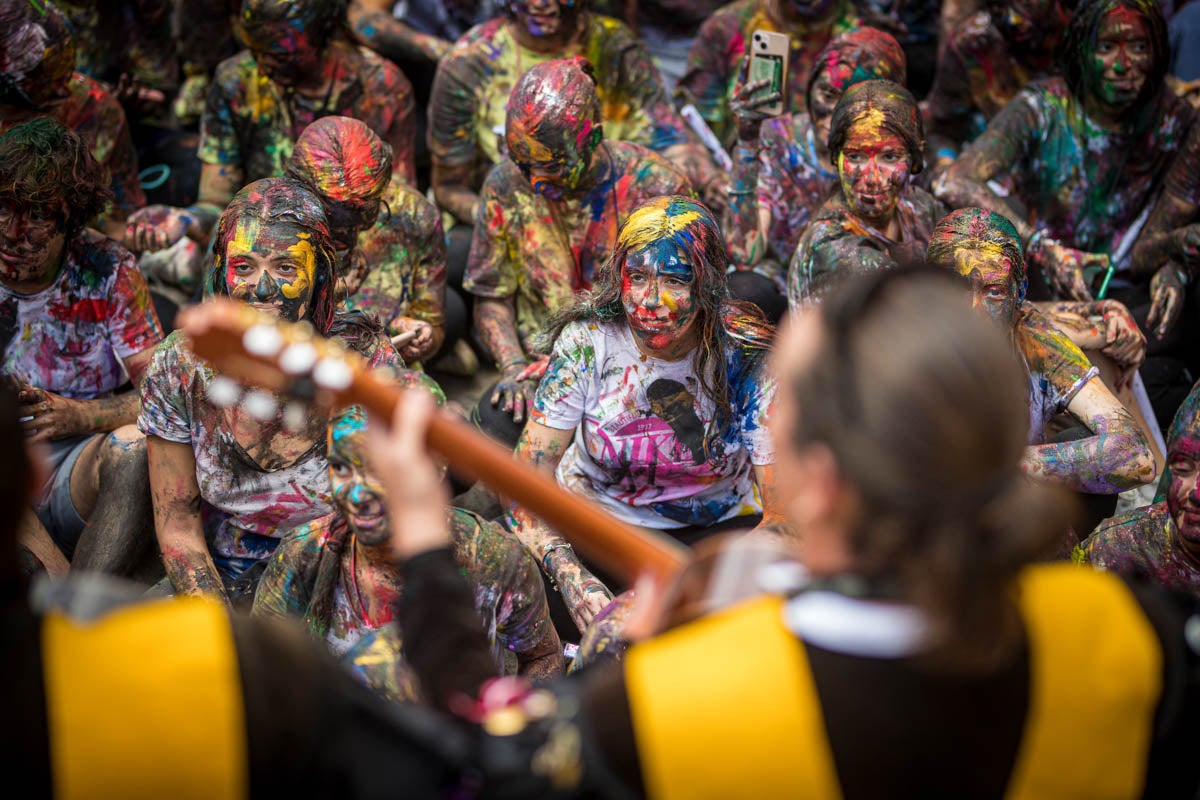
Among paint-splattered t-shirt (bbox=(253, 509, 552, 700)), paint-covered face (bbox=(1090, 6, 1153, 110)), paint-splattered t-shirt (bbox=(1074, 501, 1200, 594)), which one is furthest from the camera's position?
paint-covered face (bbox=(1090, 6, 1153, 110))

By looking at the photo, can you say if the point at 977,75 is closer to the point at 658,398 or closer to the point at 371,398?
the point at 658,398

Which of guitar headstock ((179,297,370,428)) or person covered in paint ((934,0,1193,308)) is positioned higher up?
guitar headstock ((179,297,370,428))

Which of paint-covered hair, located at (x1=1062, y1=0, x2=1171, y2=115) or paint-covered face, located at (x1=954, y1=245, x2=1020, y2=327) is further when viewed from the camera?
paint-covered hair, located at (x1=1062, y1=0, x2=1171, y2=115)

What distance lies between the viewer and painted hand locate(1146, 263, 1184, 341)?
4.17 metres

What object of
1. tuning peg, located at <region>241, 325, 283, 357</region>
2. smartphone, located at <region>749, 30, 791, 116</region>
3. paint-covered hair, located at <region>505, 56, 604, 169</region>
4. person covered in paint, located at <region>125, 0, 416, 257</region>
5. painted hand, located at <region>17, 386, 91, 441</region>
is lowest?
painted hand, located at <region>17, 386, 91, 441</region>

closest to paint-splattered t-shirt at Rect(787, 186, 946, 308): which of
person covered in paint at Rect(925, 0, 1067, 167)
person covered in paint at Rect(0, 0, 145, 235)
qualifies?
person covered in paint at Rect(925, 0, 1067, 167)

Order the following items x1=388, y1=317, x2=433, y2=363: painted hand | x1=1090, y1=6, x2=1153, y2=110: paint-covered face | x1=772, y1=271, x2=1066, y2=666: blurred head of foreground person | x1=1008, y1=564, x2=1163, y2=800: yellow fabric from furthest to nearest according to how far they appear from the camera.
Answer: x1=1090, y1=6, x2=1153, y2=110: paint-covered face < x1=388, y1=317, x2=433, y2=363: painted hand < x1=1008, y1=564, x2=1163, y2=800: yellow fabric < x1=772, y1=271, x2=1066, y2=666: blurred head of foreground person

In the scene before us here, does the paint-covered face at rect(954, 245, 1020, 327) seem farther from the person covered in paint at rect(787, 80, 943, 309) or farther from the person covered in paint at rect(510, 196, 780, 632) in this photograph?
the person covered in paint at rect(510, 196, 780, 632)

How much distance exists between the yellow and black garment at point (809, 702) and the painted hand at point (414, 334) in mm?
2649

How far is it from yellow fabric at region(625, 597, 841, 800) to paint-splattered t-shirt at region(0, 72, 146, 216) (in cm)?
376

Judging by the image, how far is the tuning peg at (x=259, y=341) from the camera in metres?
1.60

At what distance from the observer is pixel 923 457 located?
1.34 m

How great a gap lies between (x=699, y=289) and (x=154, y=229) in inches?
84.7

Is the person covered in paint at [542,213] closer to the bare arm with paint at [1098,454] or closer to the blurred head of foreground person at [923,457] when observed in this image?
the bare arm with paint at [1098,454]
